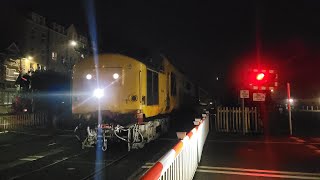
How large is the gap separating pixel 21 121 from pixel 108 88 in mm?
11455

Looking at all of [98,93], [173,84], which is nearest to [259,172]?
[98,93]

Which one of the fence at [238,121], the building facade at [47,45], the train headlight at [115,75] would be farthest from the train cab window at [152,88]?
the building facade at [47,45]

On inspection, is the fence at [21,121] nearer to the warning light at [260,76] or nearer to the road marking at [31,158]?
the road marking at [31,158]

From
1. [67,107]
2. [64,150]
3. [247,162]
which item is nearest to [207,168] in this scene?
[247,162]

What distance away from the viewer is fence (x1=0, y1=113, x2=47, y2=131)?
20.5 metres

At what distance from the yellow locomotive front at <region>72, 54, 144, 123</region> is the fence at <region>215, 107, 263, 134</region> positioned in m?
7.20

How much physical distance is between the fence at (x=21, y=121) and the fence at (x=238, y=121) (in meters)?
12.7

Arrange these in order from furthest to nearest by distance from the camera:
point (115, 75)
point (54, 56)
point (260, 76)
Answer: point (54, 56) < point (260, 76) < point (115, 75)

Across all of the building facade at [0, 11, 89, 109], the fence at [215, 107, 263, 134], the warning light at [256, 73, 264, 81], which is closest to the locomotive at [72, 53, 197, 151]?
the warning light at [256, 73, 264, 81]

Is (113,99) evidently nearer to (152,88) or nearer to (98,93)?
(98,93)

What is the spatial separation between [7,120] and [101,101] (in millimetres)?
10406

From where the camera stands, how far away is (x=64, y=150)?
13156 mm

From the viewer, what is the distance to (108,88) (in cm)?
1318

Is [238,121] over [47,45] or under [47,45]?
under
